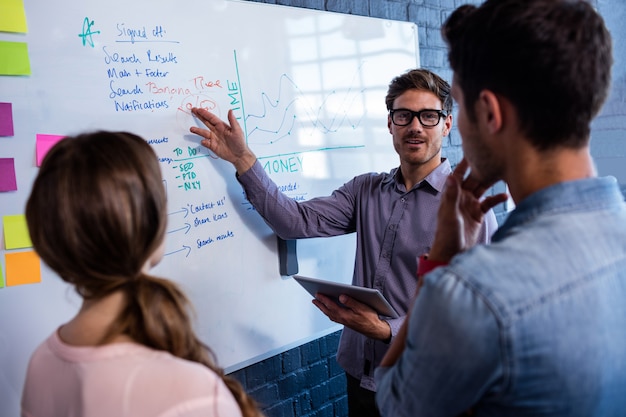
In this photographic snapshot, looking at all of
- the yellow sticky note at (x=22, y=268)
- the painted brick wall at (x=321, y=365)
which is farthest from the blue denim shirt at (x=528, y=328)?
the painted brick wall at (x=321, y=365)

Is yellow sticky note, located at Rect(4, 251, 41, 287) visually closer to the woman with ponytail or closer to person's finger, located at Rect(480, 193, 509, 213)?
the woman with ponytail

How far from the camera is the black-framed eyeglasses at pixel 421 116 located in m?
1.73

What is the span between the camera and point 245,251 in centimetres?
168

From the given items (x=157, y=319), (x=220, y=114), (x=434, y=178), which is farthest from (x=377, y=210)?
(x=157, y=319)

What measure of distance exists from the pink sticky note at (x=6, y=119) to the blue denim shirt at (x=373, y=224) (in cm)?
60

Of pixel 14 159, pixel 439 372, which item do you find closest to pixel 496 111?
pixel 439 372

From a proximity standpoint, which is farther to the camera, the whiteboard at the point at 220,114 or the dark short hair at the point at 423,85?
the dark short hair at the point at 423,85

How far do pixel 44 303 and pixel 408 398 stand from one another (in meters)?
0.91

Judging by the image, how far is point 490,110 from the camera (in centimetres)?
80

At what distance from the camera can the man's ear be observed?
0.79m

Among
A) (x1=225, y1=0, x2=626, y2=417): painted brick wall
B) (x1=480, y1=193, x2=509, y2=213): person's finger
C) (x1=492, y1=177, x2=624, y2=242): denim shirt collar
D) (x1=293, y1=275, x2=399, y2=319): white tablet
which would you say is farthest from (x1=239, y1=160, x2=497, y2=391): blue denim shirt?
(x1=492, y1=177, x2=624, y2=242): denim shirt collar

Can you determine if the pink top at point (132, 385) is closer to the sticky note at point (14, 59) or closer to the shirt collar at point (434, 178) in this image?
the sticky note at point (14, 59)

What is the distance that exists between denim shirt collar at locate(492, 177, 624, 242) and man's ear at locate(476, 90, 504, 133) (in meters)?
0.11

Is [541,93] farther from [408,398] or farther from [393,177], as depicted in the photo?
[393,177]
